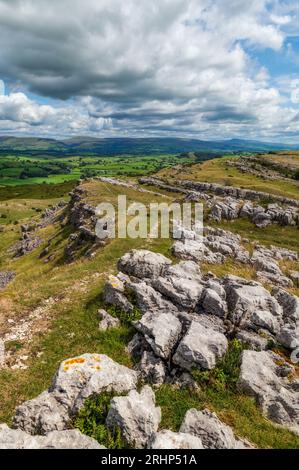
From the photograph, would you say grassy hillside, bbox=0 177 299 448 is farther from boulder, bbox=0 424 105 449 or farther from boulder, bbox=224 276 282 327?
boulder, bbox=224 276 282 327

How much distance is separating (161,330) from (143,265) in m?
10.4

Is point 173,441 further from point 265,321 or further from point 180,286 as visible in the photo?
point 180,286

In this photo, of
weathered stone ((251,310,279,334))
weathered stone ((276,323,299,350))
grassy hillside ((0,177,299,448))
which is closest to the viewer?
grassy hillside ((0,177,299,448))

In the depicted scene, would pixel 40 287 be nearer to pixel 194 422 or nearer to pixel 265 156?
pixel 194 422

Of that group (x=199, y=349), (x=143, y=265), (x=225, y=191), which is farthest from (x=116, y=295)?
(x=225, y=191)

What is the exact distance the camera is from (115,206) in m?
81.6

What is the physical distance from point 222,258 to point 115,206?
4515 centimetres

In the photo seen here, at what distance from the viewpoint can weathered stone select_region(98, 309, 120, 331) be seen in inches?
967

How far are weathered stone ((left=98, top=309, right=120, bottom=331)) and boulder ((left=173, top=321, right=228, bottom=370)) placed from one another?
6.50 metres

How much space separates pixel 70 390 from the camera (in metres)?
16.7

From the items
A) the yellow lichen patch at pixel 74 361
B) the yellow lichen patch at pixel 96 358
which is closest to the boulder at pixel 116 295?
the yellow lichen patch at pixel 96 358

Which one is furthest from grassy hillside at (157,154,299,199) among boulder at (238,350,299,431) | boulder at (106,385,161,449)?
boulder at (106,385,161,449)

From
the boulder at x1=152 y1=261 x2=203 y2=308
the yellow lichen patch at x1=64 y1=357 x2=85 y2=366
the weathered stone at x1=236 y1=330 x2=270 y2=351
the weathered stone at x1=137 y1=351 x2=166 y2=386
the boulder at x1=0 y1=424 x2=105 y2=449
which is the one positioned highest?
the boulder at x1=152 y1=261 x2=203 y2=308
